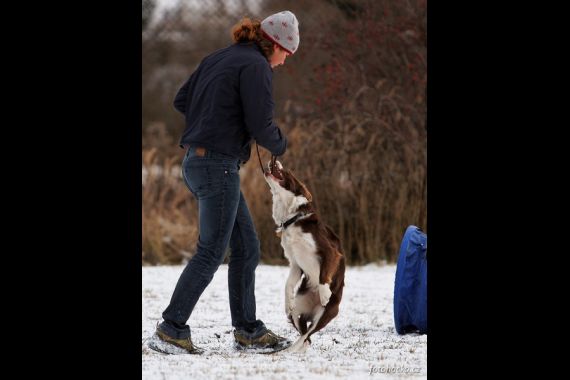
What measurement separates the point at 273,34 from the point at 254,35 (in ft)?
0.36

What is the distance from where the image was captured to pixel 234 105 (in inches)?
170

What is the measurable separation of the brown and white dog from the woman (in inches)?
12.6

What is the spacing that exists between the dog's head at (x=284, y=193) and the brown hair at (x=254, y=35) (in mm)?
651

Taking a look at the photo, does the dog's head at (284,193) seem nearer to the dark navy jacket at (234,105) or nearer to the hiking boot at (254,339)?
the dark navy jacket at (234,105)

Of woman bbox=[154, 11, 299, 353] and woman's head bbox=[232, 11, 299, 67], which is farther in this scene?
woman's head bbox=[232, 11, 299, 67]

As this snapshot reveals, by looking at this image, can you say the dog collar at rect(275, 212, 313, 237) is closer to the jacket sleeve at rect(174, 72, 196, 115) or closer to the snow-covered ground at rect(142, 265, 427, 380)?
the snow-covered ground at rect(142, 265, 427, 380)

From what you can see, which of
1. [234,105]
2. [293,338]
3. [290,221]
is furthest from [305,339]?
[234,105]

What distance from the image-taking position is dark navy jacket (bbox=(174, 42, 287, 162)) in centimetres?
424

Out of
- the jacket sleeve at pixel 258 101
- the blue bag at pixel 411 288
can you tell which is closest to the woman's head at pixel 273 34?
the jacket sleeve at pixel 258 101

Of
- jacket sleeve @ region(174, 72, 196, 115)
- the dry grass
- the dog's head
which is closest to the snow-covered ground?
the dog's head

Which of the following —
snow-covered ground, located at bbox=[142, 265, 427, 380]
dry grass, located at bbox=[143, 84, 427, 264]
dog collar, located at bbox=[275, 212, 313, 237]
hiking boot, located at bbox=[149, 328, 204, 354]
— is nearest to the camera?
snow-covered ground, located at bbox=[142, 265, 427, 380]

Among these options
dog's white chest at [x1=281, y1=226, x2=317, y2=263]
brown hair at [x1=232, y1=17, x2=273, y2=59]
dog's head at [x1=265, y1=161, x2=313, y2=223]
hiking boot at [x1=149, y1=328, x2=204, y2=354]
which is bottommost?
hiking boot at [x1=149, y1=328, x2=204, y2=354]
